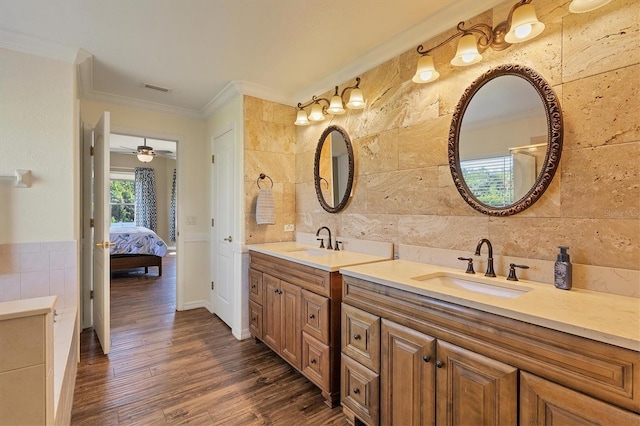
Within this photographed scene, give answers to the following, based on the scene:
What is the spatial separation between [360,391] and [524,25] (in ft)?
6.81

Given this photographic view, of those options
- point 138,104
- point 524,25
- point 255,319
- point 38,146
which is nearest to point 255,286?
point 255,319

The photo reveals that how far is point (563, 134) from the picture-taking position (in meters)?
1.48

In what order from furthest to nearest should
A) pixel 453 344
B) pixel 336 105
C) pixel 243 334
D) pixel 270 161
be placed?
pixel 270 161
pixel 243 334
pixel 336 105
pixel 453 344

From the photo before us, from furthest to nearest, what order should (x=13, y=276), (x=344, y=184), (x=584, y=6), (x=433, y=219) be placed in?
(x=344, y=184)
(x=13, y=276)
(x=433, y=219)
(x=584, y=6)

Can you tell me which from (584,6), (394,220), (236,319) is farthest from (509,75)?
(236,319)

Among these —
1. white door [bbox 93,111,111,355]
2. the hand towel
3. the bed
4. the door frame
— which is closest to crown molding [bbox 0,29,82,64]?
white door [bbox 93,111,111,355]

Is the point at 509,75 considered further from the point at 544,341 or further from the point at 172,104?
the point at 172,104

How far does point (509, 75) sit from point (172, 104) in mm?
3428

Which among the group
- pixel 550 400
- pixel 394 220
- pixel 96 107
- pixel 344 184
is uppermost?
pixel 96 107

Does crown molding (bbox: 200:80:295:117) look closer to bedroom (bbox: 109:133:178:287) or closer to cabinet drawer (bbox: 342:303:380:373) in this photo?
cabinet drawer (bbox: 342:303:380:373)

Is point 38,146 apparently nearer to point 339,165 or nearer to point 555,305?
point 339,165

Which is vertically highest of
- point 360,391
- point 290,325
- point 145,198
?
point 145,198

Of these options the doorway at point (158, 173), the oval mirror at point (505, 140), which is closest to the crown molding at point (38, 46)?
the oval mirror at point (505, 140)

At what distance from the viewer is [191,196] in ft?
12.6
